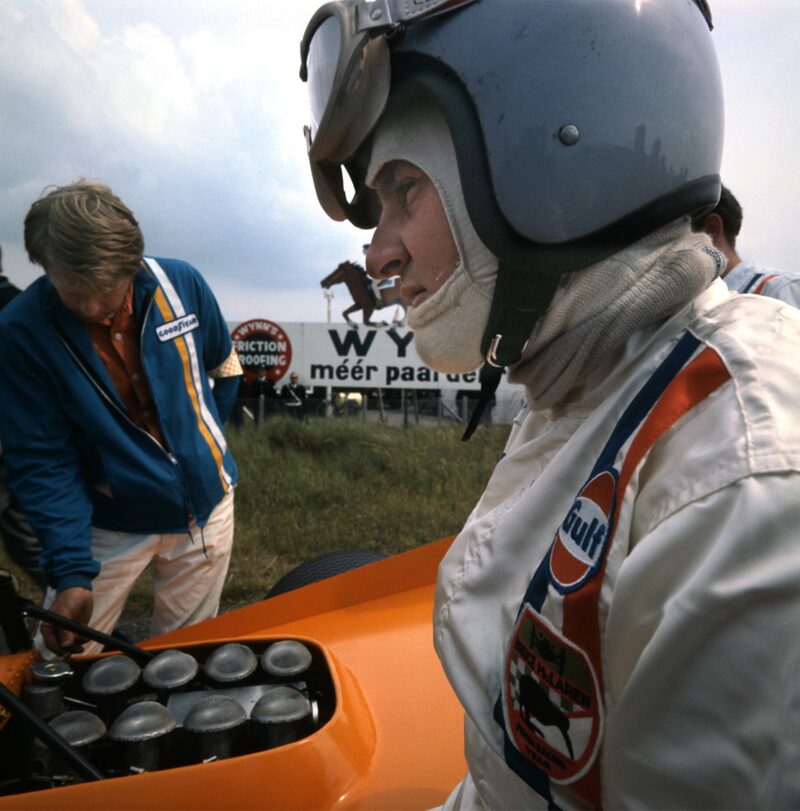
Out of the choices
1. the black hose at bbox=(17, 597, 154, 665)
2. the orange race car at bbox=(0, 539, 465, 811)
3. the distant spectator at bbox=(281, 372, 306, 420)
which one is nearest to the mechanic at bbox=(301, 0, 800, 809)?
the orange race car at bbox=(0, 539, 465, 811)

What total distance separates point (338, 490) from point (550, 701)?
17.6 feet

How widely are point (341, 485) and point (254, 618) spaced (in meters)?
4.26

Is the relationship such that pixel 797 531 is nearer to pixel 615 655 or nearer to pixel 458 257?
pixel 615 655

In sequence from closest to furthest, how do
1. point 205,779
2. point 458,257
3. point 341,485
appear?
point 458,257
point 205,779
point 341,485

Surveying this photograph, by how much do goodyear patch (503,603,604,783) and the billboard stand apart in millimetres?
12712

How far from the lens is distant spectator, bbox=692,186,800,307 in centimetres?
271

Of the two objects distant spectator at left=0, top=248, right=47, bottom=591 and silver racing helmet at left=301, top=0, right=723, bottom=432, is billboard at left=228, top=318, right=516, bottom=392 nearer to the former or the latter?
distant spectator at left=0, top=248, right=47, bottom=591

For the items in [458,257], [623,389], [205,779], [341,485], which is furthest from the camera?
[341,485]

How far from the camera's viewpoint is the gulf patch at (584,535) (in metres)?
0.67

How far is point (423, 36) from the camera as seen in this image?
977mm

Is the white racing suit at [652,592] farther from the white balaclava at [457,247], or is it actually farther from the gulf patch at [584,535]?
the white balaclava at [457,247]

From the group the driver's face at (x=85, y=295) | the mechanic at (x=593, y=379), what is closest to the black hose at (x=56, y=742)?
the mechanic at (x=593, y=379)

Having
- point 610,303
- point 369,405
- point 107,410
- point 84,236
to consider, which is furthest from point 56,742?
point 369,405

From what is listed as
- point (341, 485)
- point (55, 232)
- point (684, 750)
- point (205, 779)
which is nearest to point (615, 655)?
point (684, 750)
